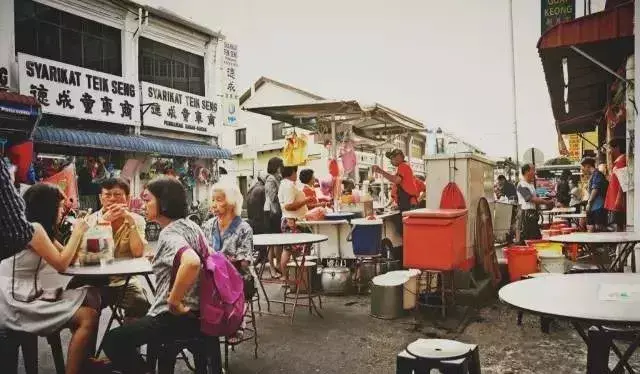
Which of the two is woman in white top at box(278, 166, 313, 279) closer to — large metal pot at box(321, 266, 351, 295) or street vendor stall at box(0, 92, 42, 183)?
large metal pot at box(321, 266, 351, 295)

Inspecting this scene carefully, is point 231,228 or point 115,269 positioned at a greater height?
point 231,228

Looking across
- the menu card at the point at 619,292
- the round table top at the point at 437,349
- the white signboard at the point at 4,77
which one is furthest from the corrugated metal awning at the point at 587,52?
the white signboard at the point at 4,77

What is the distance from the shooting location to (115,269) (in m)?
3.69

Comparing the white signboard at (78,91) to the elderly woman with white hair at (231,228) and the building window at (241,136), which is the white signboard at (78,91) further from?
the building window at (241,136)

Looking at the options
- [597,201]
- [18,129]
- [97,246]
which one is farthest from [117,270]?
[18,129]

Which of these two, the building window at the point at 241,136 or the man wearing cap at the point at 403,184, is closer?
the man wearing cap at the point at 403,184

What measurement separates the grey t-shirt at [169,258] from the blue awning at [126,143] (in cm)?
1146

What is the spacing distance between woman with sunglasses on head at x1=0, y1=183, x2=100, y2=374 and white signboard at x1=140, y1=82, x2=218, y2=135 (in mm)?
13787

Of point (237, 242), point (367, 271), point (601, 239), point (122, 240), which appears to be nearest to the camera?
point (122, 240)

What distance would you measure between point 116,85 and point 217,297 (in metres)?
14.5

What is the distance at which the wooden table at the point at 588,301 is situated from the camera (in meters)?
2.16

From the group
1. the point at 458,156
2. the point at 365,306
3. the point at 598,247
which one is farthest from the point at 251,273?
the point at 598,247

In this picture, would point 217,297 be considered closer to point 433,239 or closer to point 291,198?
point 433,239

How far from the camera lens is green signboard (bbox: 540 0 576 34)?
11.1 meters
